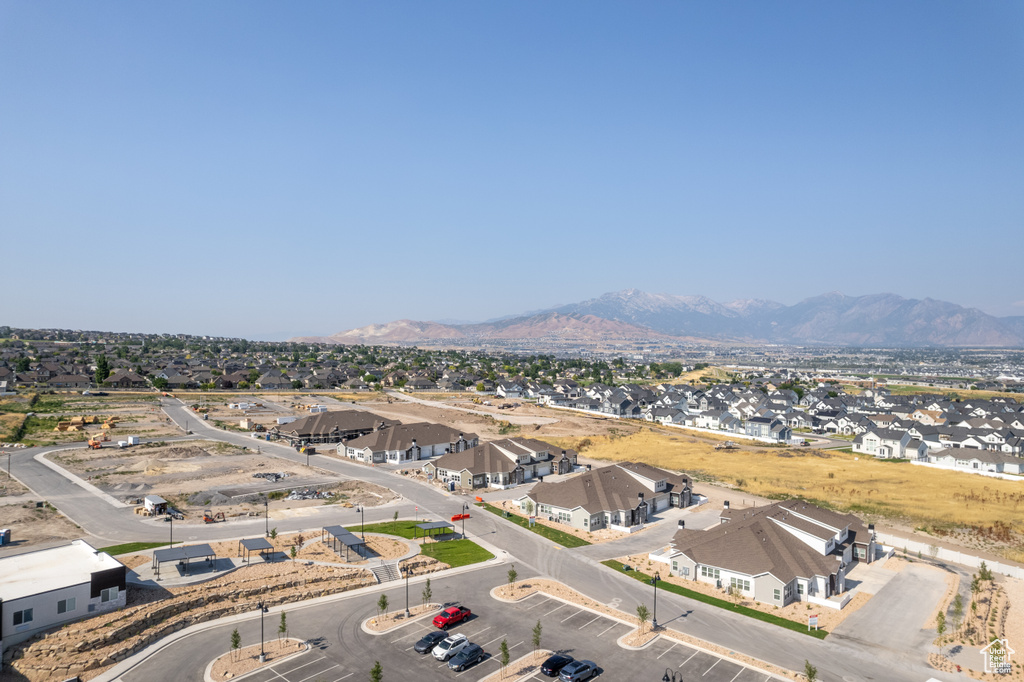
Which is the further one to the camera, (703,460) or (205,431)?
(205,431)

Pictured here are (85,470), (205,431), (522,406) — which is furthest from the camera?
(522,406)

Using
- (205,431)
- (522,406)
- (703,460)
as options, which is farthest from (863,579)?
(522,406)

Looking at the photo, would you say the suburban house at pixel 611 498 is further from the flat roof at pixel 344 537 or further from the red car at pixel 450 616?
the red car at pixel 450 616

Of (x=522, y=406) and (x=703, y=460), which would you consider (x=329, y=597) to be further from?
(x=522, y=406)

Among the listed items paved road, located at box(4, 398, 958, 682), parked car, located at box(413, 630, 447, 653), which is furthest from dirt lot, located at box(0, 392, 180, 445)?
parked car, located at box(413, 630, 447, 653)

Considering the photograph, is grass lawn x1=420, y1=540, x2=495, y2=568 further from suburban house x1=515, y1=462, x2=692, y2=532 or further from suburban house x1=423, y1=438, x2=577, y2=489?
suburban house x1=423, y1=438, x2=577, y2=489
